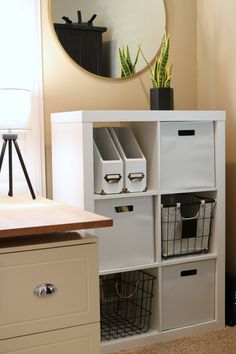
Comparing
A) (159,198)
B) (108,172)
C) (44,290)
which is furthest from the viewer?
(159,198)

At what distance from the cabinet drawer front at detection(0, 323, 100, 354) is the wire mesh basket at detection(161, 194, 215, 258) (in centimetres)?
94

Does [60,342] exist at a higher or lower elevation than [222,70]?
lower

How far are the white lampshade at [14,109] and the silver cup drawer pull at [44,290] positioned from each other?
0.91 m

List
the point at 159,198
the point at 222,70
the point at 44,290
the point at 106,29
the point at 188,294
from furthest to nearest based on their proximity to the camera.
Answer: the point at 222,70 < the point at 106,29 < the point at 188,294 < the point at 159,198 < the point at 44,290

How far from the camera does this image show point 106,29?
2.93m

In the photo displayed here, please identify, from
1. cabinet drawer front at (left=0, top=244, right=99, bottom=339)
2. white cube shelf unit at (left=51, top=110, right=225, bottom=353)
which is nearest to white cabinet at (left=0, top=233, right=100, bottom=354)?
cabinet drawer front at (left=0, top=244, right=99, bottom=339)

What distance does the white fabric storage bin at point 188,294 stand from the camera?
2703 millimetres

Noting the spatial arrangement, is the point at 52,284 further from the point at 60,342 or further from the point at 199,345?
the point at 199,345

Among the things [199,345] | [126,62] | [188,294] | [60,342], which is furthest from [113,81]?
[60,342]

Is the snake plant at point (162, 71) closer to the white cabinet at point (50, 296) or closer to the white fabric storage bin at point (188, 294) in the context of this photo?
the white fabric storage bin at point (188, 294)

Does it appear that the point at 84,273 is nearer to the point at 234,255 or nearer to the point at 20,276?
the point at 20,276

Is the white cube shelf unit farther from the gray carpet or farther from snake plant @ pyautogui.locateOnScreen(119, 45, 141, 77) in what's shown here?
snake plant @ pyautogui.locateOnScreen(119, 45, 141, 77)

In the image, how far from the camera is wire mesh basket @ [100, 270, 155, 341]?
2742mm

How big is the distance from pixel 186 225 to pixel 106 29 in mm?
→ 1175
